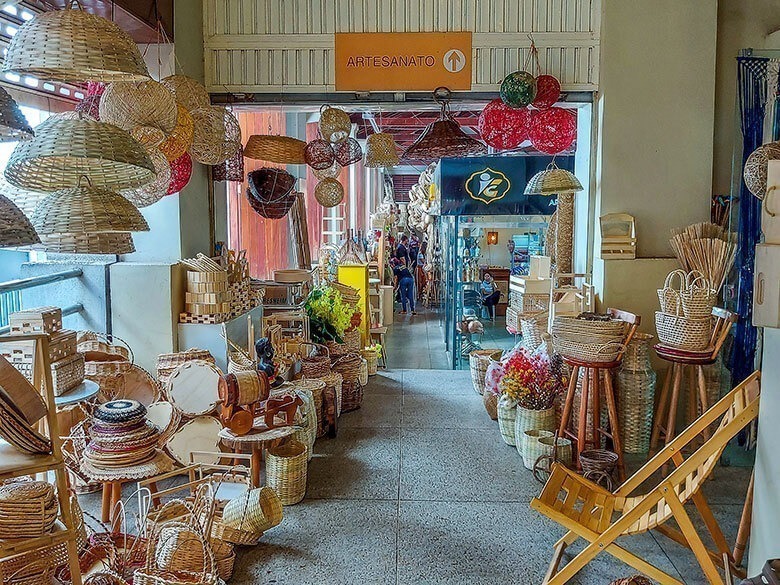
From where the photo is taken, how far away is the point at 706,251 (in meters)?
4.37

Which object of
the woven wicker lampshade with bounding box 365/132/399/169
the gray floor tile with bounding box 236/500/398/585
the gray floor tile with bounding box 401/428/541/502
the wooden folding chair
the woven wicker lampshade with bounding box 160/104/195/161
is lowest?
the gray floor tile with bounding box 236/500/398/585

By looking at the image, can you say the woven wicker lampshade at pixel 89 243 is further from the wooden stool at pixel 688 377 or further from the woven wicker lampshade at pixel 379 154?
the wooden stool at pixel 688 377

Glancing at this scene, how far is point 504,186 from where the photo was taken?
7266mm

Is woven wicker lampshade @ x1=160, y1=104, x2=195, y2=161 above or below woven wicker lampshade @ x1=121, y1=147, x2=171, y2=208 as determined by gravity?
above

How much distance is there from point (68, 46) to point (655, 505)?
2.74m

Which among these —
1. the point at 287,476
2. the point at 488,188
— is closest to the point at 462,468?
the point at 287,476

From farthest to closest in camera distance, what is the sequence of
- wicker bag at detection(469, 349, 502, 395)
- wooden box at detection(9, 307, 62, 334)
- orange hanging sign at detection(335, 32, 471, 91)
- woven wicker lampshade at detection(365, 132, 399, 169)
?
wicker bag at detection(469, 349, 502, 395) → woven wicker lampshade at detection(365, 132, 399, 169) → orange hanging sign at detection(335, 32, 471, 91) → wooden box at detection(9, 307, 62, 334)

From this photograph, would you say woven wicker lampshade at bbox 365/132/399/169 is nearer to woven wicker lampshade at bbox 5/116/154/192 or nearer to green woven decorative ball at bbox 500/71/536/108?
green woven decorative ball at bbox 500/71/536/108

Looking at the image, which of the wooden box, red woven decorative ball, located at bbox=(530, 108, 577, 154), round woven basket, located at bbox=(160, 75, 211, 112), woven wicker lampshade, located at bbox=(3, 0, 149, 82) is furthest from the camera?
red woven decorative ball, located at bbox=(530, 108, 577, 154)

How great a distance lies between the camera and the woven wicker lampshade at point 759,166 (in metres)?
3.74

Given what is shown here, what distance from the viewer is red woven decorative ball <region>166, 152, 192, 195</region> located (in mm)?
3949

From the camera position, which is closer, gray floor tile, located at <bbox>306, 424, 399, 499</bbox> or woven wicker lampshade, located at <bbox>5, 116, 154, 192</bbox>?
woven wicker lampshade, located at <bbox>5, 116, 154, 192</bbox>

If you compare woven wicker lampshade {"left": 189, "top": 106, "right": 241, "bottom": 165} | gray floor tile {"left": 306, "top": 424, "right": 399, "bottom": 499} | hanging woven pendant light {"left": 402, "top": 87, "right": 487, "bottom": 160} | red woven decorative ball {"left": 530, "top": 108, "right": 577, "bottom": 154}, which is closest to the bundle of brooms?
red woven decorative ball {"left": 530, "top": 108, "right": 577, "bottom": 154}

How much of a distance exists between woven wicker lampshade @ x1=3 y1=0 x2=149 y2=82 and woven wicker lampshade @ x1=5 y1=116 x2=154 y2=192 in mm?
197
